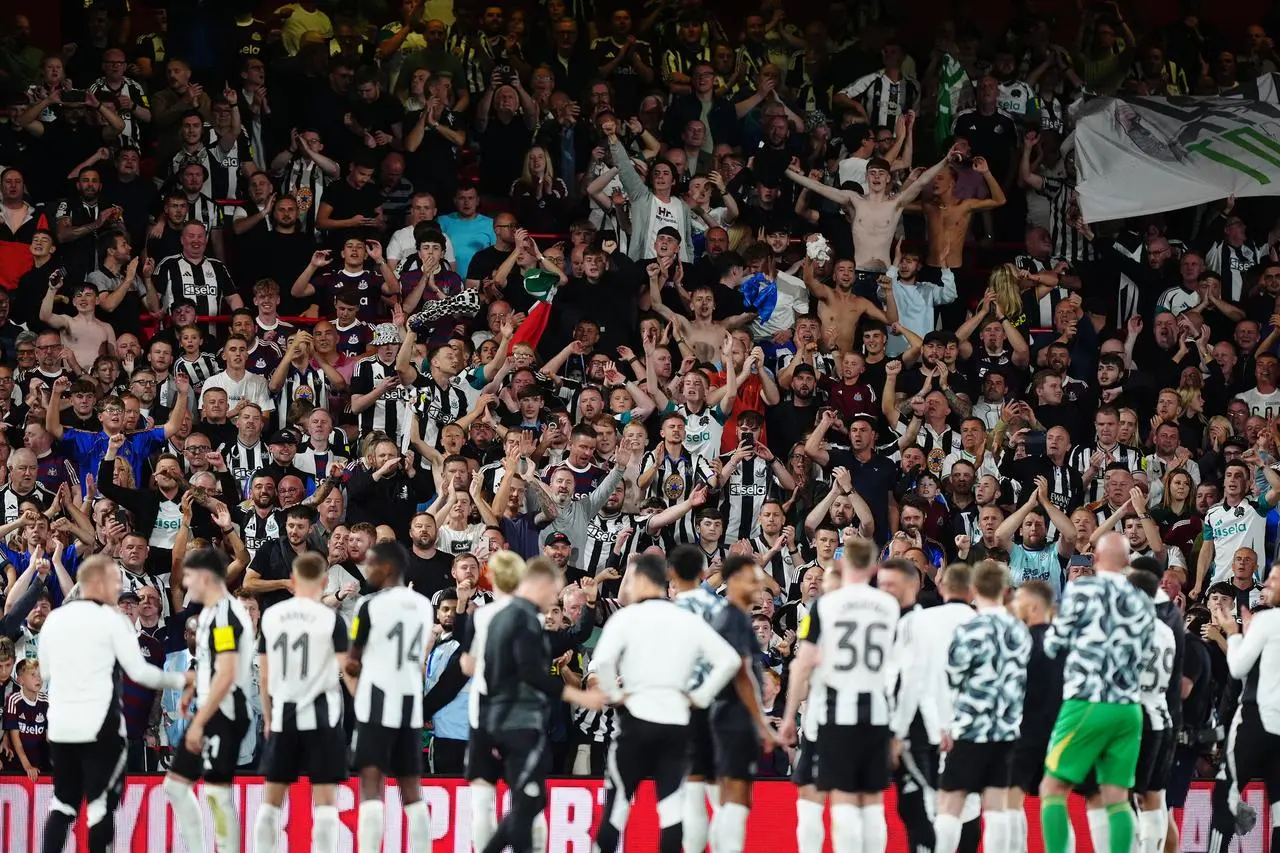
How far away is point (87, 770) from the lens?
1350cm

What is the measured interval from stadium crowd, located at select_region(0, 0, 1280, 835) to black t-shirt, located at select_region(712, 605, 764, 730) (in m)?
1.16

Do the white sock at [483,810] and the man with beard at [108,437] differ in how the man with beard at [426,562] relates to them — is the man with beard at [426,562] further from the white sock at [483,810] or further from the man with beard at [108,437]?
the white sock at [483,810]

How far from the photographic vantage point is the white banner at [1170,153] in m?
23.5

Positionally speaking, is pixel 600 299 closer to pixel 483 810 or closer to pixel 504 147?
pixel 504 147

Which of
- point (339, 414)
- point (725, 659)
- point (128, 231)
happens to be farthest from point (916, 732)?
point (128, 231)

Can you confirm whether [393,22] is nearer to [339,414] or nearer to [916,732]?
[339,414]

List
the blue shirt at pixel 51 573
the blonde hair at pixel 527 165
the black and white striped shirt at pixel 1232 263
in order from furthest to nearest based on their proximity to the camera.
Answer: the black and white striped shirt at pixel 1232 263
the blonde hair at pixel 527 165
the blue shirt at pixel 51 573

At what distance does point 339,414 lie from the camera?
19.4m

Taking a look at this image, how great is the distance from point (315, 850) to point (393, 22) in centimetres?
1348

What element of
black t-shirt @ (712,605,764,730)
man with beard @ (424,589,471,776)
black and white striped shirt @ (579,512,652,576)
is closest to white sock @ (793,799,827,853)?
black t-shirt @ (712,605,764,730)

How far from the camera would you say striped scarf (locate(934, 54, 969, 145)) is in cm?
2417

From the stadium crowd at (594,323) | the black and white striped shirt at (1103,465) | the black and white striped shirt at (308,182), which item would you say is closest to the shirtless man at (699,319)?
the stadium crowd at (594,323)

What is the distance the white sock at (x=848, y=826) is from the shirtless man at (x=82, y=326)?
933 centimetres

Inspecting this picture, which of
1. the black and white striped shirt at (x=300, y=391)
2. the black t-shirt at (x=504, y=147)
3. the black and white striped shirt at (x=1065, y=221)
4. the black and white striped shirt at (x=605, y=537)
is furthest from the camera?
the black and white striped shirt at (x=1065, y=221)
